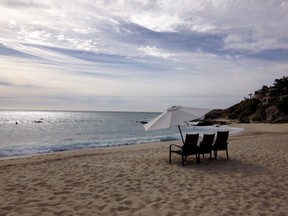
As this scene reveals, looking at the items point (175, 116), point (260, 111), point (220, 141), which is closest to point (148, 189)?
point (175, 116)

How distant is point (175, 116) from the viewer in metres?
9.56

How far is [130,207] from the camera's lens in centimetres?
511

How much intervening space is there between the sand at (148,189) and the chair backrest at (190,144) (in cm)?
44

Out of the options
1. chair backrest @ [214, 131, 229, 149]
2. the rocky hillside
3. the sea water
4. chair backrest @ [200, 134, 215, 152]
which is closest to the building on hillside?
the rocky hillside

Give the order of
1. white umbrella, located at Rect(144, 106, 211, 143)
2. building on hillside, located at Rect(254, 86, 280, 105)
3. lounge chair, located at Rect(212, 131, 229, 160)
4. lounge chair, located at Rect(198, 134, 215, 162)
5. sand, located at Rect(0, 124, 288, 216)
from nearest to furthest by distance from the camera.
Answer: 1. sand, located at Rect(0, 124, 288, 216)
2. white umbrella, located at Rect(144, 106, 211, 143)
3. lounge chair, located at Rect(198, 134, 215, 162)
4. lounge chair, located at Rect(212, 131, 229, 160)
5. building on hillside, located at Rect(254, 86, 280, 105)

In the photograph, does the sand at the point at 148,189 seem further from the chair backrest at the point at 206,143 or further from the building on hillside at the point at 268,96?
the building on hillside at the point at 268,96

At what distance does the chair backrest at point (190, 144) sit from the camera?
9.14 m

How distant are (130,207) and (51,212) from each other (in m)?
1.39

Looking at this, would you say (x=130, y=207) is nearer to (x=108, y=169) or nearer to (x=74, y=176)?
(x=74, y=176)

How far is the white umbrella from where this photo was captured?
930 centimetres

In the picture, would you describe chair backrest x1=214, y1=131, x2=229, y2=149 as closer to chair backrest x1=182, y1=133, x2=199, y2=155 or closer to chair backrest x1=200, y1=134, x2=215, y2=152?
chair backrest x1=200, y1=134, x2=215, y2=152

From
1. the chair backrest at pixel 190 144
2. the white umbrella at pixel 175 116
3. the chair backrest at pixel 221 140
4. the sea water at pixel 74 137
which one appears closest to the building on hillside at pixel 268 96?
the sea water at pixel 74 137

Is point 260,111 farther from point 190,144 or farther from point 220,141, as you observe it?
point 190,144

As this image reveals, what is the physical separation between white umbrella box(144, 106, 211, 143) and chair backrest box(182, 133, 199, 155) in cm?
58
